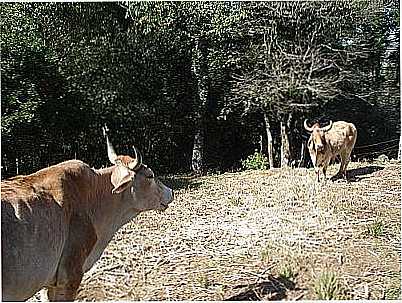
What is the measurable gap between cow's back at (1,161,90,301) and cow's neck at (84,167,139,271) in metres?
0.42

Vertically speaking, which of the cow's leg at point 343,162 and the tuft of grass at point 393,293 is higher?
the cow's leg at point 343,162

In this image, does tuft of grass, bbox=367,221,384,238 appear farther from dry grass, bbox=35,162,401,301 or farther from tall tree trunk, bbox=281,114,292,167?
tall tree trunk, bbox=281,114,292,167

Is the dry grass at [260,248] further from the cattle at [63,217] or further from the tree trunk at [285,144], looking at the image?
the tree trunk at [285,144]

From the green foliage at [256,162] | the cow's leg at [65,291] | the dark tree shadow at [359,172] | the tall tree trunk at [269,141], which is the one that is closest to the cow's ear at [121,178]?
the cow's leg at [65,291]

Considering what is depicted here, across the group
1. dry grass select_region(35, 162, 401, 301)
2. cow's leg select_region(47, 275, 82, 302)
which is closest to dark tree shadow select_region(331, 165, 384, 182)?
dry grass select_region(35, 162, 401, 301)

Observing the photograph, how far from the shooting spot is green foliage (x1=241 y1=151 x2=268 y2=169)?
617 inches

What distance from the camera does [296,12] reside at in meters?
13.9

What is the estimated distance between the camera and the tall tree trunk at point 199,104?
15322 millimetres

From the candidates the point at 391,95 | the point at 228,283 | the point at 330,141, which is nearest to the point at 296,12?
the point at 391,95

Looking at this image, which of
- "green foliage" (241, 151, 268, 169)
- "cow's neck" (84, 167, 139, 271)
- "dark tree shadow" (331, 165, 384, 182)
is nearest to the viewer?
"cow's neck" (84, 167, 139, 271)

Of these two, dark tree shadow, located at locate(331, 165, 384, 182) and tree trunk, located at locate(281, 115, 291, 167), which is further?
tree trunk, located at locate(281, 115, 291, 167)

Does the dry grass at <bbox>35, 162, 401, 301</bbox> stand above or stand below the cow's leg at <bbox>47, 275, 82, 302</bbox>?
below

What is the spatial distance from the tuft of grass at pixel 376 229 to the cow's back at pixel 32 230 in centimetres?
379

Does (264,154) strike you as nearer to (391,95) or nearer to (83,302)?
(391,95)
